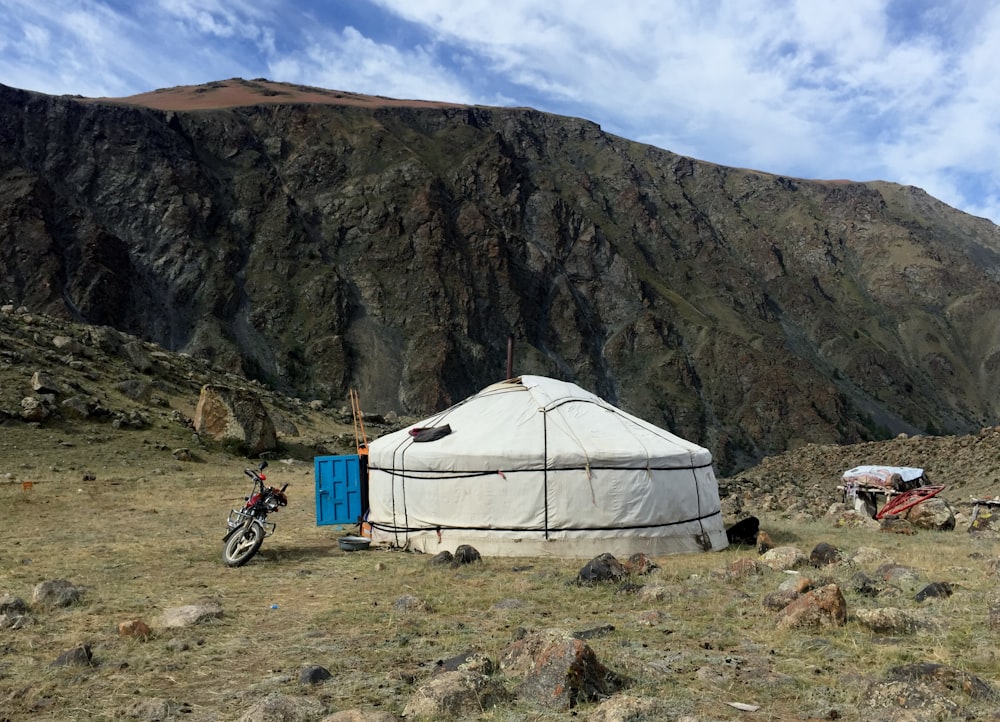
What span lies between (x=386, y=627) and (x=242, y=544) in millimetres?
3649

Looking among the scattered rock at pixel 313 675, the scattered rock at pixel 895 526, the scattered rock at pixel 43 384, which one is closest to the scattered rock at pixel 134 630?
the scattered rock at pixel 313 675

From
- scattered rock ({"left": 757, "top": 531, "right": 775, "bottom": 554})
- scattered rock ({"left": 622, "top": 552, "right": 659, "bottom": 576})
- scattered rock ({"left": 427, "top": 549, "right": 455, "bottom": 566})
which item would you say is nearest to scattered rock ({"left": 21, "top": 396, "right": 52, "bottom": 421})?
scattered rock ({"left": 427, "top": 549, "right": 455, "bottom": 566})

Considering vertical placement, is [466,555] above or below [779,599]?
above

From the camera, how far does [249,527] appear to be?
28.8 ft

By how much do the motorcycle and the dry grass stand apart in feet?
0.66

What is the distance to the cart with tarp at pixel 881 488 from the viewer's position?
15.6 m

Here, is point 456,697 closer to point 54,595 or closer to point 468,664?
point 468,664

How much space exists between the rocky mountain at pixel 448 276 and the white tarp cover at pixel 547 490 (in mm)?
44560

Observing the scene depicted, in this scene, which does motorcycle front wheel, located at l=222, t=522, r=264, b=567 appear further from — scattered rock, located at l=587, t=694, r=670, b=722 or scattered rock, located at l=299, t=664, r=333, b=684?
scattered rock, located at l=587, t=694, r=670, b=722

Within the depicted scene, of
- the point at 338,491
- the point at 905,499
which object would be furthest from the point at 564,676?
the point at 905,499

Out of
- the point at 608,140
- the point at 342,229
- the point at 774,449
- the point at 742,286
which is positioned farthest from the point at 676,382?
the point at 608,140

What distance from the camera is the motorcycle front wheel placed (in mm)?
8523

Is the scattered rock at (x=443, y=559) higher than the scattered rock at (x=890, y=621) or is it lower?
higher

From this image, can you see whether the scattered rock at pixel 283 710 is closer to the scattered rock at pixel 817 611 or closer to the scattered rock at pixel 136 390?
the scattered rock at pixel 817 611
